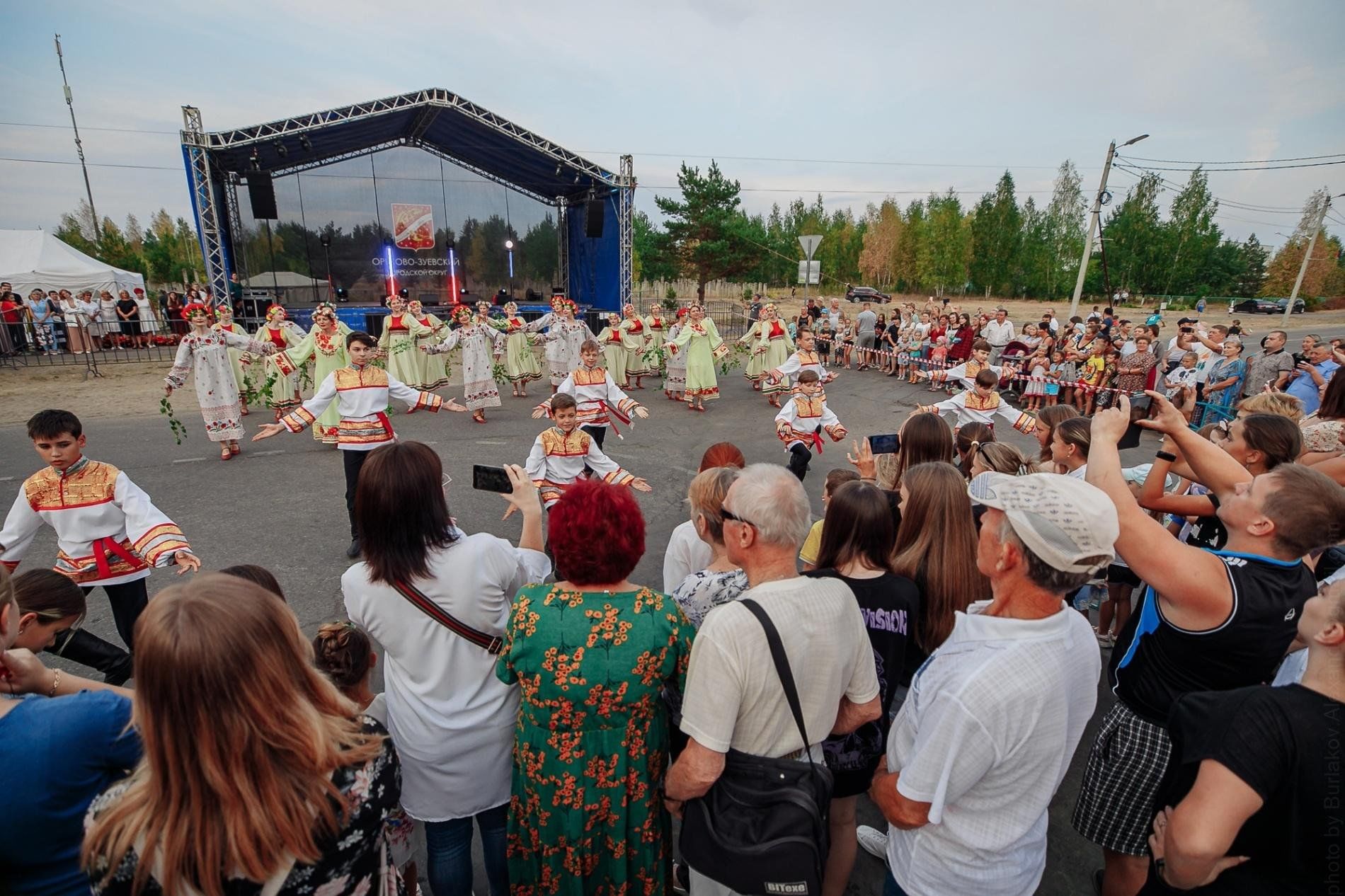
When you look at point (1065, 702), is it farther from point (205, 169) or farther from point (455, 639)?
point (205, 169)

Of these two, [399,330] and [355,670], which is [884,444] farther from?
[399,330]

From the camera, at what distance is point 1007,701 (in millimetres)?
1479

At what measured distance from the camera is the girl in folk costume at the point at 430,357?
1184cm

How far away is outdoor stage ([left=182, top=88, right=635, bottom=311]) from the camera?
57.7 ft

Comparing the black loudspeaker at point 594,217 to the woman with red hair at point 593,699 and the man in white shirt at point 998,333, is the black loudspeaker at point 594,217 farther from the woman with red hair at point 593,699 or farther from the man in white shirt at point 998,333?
the woman with red hair at point 593,699

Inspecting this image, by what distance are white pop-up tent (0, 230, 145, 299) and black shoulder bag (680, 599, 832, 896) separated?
25203 mm

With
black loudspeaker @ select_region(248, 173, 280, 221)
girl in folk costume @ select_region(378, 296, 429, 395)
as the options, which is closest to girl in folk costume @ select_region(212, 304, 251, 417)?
girl in folk costume @ select_region(378, 296, 429, 395)

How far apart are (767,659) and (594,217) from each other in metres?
20.8

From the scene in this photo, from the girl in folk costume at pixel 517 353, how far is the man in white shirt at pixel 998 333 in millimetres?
10525

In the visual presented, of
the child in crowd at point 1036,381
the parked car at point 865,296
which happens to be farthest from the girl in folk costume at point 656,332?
the parked car at point 865,296

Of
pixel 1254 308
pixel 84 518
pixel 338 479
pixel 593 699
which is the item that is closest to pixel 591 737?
pixel 593 699

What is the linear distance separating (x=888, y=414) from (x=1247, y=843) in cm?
1066

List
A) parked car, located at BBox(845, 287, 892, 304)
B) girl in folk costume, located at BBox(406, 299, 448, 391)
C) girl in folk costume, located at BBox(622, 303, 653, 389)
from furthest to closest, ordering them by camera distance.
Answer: parked car, located at BBox(845, 287, 892, 304) < girl in folk costume, located at BBox(622, 303, 653, 389) < girl in folk costume, located at BBox(406, 299, 448, 391)

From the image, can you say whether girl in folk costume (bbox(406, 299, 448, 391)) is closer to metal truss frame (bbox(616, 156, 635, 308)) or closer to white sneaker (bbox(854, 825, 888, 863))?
metal truss frame (bbox(616, 156, 635, 308))
